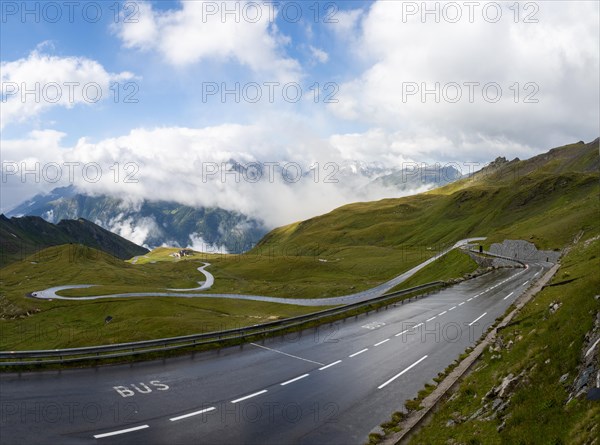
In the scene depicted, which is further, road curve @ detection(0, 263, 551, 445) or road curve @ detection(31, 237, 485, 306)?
road curve @ detection(31, 237, 485, 306)

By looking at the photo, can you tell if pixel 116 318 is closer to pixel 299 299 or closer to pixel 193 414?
pixel 299 299

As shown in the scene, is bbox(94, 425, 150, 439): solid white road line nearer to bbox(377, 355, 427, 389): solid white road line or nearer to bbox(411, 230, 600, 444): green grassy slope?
bbox(411, 230, 600, 444): green grassy slope

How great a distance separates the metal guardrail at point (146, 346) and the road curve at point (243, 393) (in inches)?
45.7

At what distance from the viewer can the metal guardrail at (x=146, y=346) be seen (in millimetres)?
23594

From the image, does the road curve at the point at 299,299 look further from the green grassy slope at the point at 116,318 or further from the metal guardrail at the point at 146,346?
the metal guardrail at the point at 146,346

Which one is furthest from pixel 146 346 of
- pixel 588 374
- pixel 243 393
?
pixel 588 374

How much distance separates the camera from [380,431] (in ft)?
56.0

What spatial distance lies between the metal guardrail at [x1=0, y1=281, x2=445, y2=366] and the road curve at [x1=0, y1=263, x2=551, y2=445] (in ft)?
3.80

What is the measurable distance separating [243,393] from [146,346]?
31.8 ft

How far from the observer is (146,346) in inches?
1065

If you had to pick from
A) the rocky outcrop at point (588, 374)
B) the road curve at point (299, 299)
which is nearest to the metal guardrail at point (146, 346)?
the rocky outcrop at point (588, 374)

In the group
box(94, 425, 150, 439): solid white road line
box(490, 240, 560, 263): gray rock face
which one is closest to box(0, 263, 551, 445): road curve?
box(94, 425, 150, 439): solid white road line

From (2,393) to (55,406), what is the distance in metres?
3.42

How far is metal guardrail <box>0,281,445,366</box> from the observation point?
23594 mm
